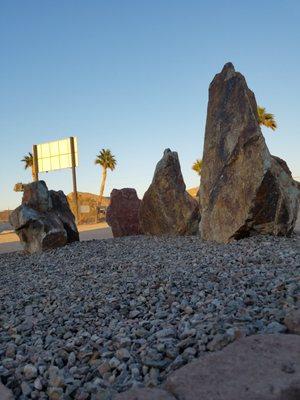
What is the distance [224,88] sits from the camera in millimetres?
7582

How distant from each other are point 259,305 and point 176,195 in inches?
224

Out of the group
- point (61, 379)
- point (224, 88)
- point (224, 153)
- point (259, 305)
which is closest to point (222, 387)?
point (61, 379)

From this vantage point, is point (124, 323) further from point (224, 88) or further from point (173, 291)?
point (224, 88)

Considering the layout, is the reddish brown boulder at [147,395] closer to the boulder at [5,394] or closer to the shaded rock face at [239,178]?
the boulder at [5,394]

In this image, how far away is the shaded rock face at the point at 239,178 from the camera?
641 centimetres

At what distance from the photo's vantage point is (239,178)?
261 inches

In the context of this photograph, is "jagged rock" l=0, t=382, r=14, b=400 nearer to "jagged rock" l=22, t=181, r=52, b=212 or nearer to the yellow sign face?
"jagged rock" l=22, t=181, r=52, b=212

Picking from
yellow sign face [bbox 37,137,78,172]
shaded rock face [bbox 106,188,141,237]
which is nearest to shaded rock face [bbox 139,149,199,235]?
shaded rock face [bbox 106,188,141,237]

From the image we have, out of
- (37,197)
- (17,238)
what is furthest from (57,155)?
(37,197)

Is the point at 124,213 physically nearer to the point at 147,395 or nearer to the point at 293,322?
the point at 293,322

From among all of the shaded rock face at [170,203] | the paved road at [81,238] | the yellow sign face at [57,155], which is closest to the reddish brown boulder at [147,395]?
the paved road at [81,238]

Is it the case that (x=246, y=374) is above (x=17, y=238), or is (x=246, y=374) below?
below

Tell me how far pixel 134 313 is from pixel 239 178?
357 centimetres

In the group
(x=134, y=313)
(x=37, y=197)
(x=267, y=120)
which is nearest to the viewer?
(x=134, y=313)
